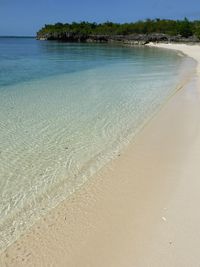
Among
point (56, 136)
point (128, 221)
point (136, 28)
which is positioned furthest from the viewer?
point (136, 28)

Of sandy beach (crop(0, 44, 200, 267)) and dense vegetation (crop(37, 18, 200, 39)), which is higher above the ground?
dense vegetation (crop(37, 18, 200, 39))

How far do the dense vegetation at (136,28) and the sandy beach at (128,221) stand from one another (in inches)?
3117

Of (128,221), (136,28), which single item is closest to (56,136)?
(128,221)

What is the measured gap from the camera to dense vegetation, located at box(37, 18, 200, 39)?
300 ft

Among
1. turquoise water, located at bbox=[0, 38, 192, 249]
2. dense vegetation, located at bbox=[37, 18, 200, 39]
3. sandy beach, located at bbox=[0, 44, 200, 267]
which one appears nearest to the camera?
sandy beach, located at bbox=[0, 44, 200, 267]

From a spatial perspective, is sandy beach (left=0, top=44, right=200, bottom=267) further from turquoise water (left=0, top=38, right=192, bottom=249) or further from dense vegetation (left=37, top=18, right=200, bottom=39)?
dense vegetation (left=37, top=18, right=200, bottom=39)

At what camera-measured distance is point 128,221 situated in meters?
4.16

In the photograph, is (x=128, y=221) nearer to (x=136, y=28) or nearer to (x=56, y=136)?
(x=56, y=136)

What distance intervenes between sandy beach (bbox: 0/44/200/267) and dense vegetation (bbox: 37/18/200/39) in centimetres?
7918

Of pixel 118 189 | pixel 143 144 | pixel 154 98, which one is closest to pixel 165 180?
pixel 118 189

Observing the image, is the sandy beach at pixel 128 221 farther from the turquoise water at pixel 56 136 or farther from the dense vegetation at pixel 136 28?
the dense vegetation at pixel 136 28

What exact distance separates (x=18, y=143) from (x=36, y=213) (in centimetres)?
295

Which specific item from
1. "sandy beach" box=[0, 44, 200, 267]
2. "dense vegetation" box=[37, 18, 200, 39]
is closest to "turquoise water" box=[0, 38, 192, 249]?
"sandy beach" box=[0, 44, 200, 267]

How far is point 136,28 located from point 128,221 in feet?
372
